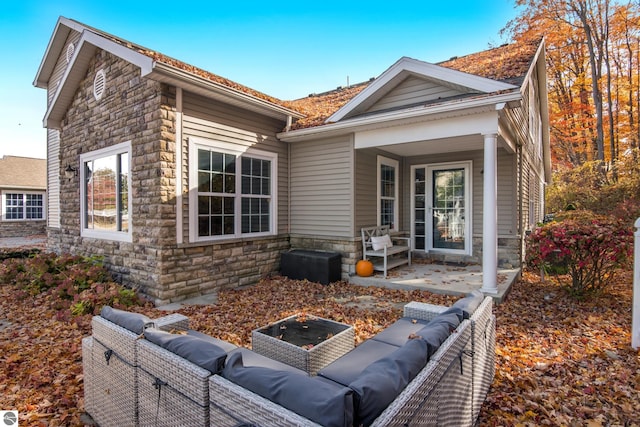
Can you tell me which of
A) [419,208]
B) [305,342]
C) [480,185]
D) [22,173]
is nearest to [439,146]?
[480,185]

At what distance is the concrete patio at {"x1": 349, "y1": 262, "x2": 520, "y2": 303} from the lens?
18.9 feet

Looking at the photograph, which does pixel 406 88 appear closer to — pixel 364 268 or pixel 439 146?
pixel 439 146

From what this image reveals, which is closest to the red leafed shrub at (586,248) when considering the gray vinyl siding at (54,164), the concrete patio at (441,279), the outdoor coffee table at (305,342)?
the concrete patio at (441,279)

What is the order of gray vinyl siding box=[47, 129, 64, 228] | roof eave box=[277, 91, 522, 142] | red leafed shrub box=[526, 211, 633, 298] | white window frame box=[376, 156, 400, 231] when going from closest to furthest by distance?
red leafed shrub box=[526, 211, 633, 298] → roof eave box=[277, 91, 522, 142] → white window frame box=[376, 156, 400, 231] → gray vinyl siding box=[47, 129, 64, 228]

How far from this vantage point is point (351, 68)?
13.9m

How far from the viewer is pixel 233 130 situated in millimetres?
6496

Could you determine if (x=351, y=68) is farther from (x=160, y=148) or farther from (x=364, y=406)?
(x=364, y=406)

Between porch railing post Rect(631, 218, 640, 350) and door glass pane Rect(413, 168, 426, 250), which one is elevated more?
door glass pane Rect(413, 168, 426, 250)

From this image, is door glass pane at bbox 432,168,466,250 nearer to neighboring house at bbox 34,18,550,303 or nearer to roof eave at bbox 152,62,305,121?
neighboring house at bbox 34,18,550,303

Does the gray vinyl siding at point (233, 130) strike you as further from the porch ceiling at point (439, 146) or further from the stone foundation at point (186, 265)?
the porch ceiling at point (439, 146)

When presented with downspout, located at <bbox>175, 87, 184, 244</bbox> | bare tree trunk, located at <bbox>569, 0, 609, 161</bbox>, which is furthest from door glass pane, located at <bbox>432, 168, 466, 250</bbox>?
bare tree trunk, located at <bbox>569, 0, 609, 161</bbox>

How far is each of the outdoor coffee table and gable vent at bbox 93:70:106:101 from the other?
6215 millimetres

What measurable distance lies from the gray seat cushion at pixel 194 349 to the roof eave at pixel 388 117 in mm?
4935

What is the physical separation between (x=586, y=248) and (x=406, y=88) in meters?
4.18
